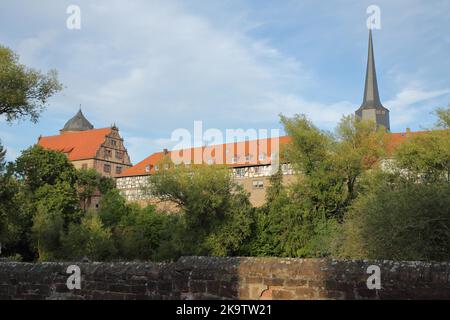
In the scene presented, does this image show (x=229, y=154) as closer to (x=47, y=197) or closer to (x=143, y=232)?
(x=143, y=232)

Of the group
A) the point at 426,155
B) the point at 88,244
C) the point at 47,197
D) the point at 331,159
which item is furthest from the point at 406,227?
the point at 47,197

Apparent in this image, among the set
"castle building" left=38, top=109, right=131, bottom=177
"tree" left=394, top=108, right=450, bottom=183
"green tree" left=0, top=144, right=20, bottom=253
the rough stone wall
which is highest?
"castle building" left=38, top=109, right=131, bottom=177

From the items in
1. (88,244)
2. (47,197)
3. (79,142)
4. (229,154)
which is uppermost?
(79,142)

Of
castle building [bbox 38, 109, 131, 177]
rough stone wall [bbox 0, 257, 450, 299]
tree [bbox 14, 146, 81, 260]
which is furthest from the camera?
castle building [bbox 38, 109, 131, 177]

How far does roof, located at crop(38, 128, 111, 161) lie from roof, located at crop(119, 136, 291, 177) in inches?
381

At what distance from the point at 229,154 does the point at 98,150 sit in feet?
81.3

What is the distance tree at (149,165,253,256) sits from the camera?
3909 centimetres

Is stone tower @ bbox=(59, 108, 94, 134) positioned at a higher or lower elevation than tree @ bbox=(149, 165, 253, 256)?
higher

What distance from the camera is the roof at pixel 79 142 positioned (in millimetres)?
84200

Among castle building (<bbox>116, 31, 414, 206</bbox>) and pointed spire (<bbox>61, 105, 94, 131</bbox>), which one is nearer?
castle building (<bbox>116, 31, 414, 206</bbox>)

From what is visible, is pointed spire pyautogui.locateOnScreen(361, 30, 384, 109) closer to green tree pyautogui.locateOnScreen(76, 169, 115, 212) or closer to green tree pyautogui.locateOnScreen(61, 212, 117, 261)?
green tree pyautogui.locateOnScreen(76, 169, 115, 212)

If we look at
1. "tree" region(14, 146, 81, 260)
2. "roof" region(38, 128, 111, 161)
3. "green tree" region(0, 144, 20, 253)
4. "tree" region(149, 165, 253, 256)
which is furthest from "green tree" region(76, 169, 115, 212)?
"green tree" region(0, 144, 20, 253)

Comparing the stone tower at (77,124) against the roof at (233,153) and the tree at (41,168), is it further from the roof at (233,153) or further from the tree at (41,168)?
the tree at (41,168)

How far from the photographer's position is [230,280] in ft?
21.8
